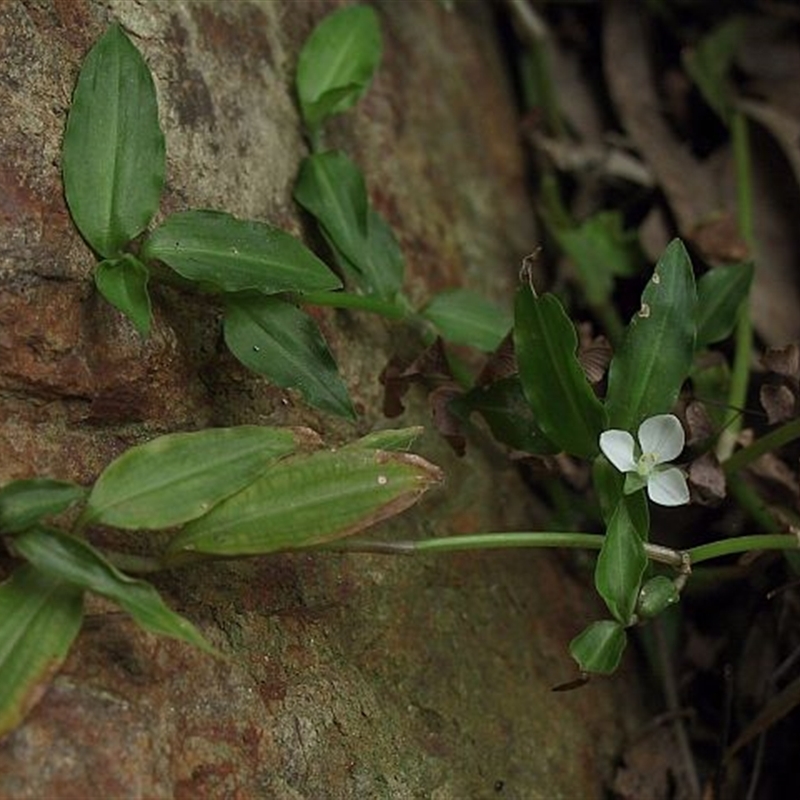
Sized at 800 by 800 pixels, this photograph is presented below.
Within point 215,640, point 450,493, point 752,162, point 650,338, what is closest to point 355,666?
point 215,640

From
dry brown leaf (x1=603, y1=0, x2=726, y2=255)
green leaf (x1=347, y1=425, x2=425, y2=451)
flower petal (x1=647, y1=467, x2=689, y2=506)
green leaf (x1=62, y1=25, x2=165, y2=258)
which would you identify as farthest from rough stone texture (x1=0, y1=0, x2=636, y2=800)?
dry brown leaf (x1=603, y1=0, x2=726, y2=255)

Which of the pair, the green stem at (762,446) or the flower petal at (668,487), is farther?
the green stem at (762,446)

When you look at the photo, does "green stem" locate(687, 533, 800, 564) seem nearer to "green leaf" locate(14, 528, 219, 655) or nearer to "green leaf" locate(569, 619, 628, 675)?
"green leaf" locate(569, 619, 628, 675)

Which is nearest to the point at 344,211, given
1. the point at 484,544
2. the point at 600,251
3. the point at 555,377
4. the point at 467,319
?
the point at 467,319

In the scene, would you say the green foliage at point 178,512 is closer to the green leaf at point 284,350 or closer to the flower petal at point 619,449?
the green leaf at point 284,350

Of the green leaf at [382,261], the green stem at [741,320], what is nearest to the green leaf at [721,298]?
the green stem at [741,320]

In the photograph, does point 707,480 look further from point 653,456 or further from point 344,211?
point 344,211
